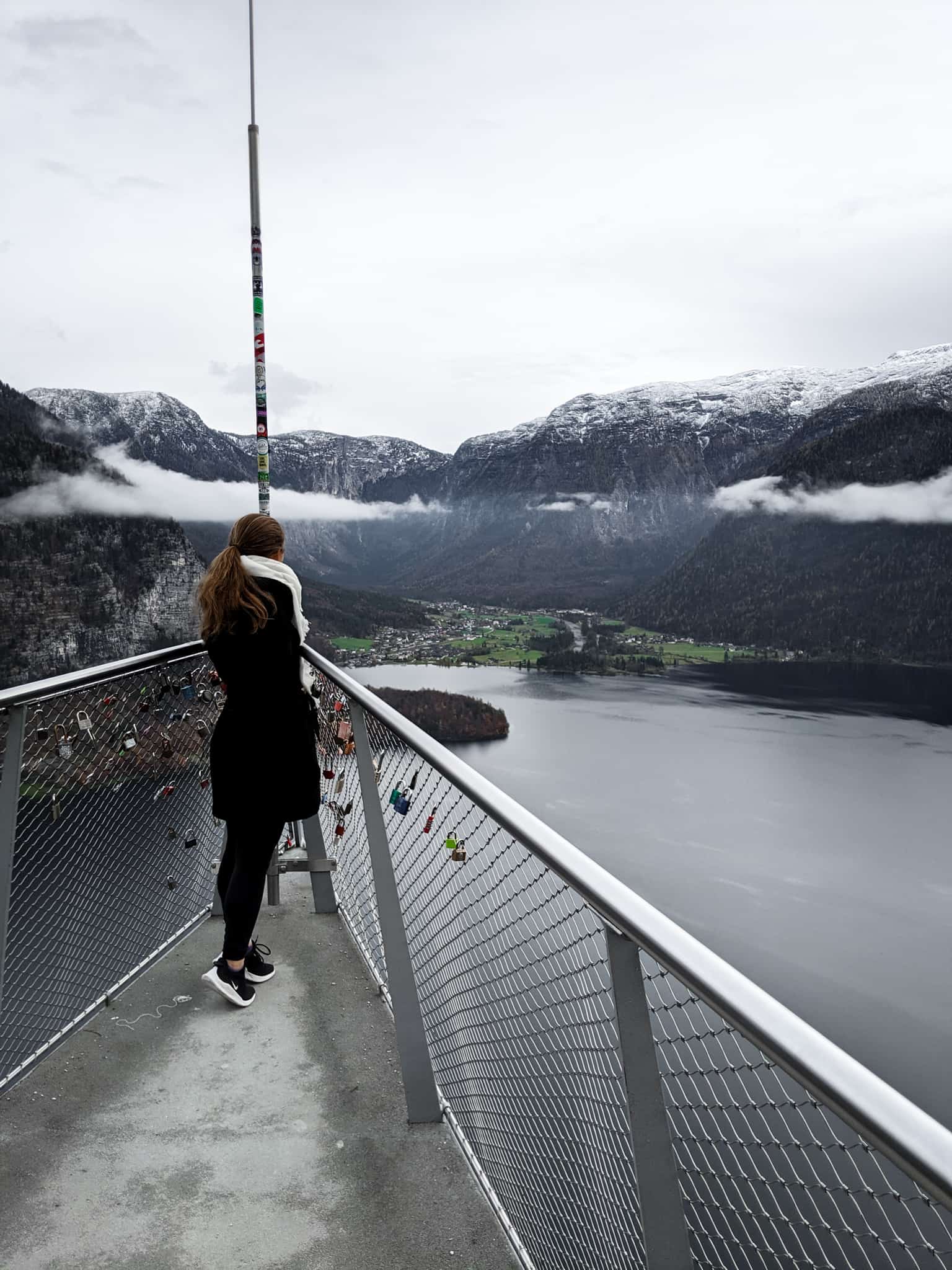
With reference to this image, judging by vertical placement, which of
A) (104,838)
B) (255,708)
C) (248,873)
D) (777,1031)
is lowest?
(104,838)

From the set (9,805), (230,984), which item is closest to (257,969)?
(230,984)

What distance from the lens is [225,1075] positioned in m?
2.20

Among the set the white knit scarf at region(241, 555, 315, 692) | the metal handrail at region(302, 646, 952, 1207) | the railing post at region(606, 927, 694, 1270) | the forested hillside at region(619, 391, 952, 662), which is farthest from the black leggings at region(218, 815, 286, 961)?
the forested hillside at region(619, 391, 952, 662)

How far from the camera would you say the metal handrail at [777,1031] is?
530mm

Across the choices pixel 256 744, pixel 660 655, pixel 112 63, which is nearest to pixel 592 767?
pixel 660 655

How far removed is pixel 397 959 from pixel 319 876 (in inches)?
47.4

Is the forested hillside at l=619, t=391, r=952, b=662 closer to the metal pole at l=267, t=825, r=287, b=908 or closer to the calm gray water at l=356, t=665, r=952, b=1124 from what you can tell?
the calm gray water at l=356, t=665, r=952, b=1124

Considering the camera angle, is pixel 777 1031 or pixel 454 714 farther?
pixel 454 714

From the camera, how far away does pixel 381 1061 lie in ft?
7.46

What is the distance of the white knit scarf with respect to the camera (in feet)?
7.51

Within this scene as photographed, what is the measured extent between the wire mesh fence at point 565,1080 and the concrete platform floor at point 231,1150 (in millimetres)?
146

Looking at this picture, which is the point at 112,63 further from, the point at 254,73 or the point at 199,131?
the point at 254,73

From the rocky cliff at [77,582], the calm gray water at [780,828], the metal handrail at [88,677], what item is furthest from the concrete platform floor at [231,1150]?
the rocky cliff at [77,582]

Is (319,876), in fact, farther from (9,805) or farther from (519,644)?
(519,644)
